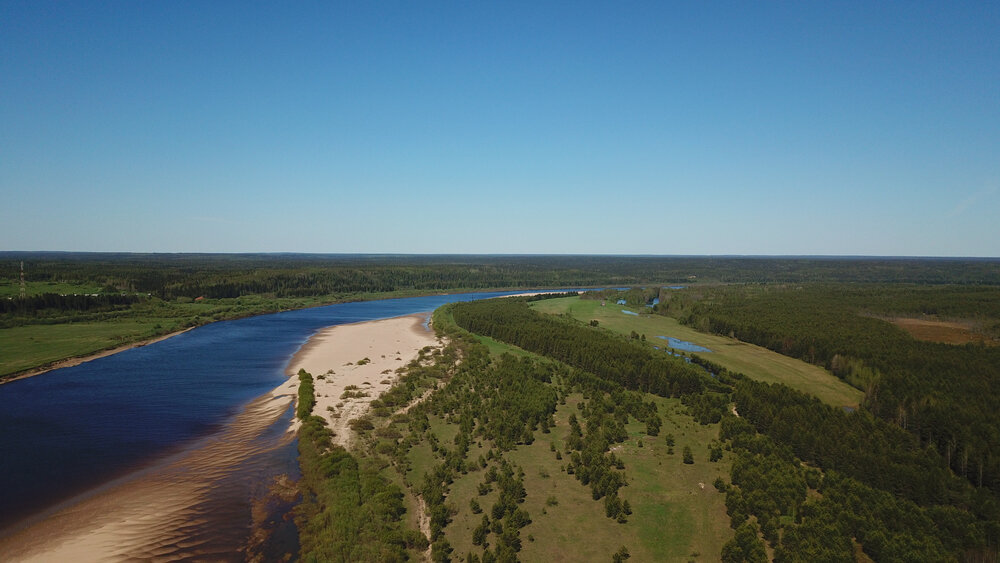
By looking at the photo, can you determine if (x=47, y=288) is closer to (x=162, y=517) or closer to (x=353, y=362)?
(x=353, y=362)

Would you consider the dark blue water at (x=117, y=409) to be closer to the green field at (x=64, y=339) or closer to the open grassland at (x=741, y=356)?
the green field at (x=64, y=339)

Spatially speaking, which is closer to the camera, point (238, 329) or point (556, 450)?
point (556, 450)

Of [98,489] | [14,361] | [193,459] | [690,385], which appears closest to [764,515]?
[690,385]

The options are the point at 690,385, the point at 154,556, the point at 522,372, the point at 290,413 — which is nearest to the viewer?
the point at 154,556

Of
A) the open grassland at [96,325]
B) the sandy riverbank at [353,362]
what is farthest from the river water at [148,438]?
the open grassland at [96,325]

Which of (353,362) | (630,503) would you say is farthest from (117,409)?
(630,503)

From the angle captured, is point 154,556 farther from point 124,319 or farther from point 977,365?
point 124,319
